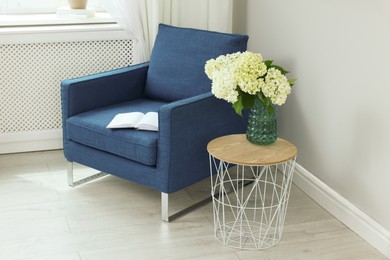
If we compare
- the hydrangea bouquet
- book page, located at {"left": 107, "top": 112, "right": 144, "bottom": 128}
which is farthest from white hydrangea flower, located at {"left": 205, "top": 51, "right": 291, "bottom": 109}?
book page, located at {"left": 107, "top": 112, "right": 144, "bottom": 128}

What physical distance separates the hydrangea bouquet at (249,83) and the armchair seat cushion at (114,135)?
1.48ft

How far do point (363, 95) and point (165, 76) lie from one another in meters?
1.20

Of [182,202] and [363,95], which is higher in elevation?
[363,95]

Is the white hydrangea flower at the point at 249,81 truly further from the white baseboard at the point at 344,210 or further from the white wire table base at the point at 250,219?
the white baseboard at the point at 344,210

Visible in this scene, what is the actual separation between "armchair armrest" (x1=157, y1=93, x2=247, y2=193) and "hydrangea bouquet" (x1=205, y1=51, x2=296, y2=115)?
23cm

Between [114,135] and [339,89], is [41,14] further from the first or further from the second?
[339,89]

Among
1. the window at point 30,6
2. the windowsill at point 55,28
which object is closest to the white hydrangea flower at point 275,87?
the windowsill at point 55,28

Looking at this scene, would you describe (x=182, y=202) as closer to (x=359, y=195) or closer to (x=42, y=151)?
(x=359, y=195)

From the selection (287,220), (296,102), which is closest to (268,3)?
(296,102)

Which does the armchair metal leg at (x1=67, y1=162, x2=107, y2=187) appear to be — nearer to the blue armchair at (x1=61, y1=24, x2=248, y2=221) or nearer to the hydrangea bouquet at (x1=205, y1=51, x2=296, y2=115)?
the blue armchair at (x1=61, y1=24, x2=248, y2=221)

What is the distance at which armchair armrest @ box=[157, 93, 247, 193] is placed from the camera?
3.12m

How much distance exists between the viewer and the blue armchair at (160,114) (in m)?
3.18

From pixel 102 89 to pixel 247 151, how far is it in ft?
3.50

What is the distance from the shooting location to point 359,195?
3.15m
